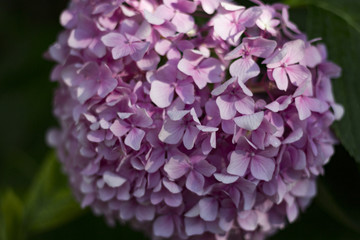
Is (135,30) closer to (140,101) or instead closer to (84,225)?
(140,101)

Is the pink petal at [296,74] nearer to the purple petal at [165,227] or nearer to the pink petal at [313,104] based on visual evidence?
the pink petal at [313,104]

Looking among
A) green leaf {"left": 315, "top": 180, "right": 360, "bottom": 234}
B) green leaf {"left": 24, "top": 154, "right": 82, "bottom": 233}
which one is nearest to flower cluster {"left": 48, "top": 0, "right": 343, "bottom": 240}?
green leaf {"left": 315, "top": 180, "right": 360, "bottom": 234}

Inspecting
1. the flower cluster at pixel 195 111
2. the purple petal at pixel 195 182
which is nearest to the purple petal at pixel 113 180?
the flower cluster at pixel 195 111

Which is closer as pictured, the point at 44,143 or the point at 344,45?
the point at 344,45

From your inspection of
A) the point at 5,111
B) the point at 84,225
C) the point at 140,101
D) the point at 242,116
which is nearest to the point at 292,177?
the point at 242,116

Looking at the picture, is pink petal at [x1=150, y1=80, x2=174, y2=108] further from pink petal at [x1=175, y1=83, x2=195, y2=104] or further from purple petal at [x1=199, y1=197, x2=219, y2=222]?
purple petal at [x1=199, y1=197, x2=219, y2=222]

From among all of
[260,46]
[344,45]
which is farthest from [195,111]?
[344,45]

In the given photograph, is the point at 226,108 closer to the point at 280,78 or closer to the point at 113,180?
the point at 280,78
